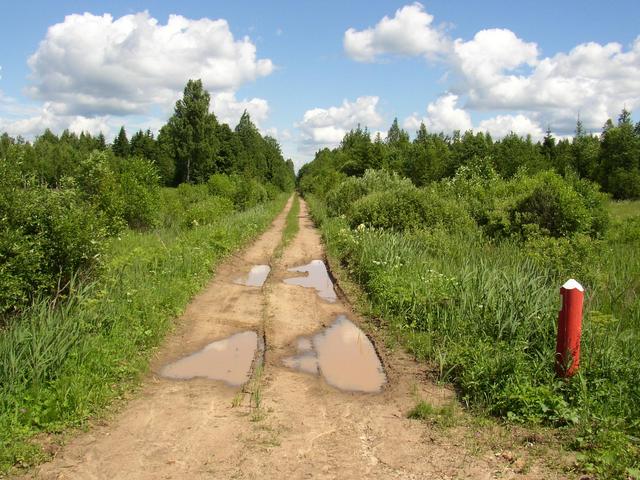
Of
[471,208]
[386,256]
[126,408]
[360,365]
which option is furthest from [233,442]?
[471,208]

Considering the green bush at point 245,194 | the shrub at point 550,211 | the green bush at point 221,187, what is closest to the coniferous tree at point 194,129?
the green bush at point 245,194

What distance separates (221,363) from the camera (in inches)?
283

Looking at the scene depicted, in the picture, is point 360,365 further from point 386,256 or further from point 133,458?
point 386,256

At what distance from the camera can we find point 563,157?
46969mm

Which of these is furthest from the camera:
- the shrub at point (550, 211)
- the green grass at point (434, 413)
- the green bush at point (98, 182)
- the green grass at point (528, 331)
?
the green bush at point (98, 182)

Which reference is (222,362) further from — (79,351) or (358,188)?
(358,188)

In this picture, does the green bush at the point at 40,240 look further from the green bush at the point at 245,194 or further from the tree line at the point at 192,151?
the tree line at the point at 192,151

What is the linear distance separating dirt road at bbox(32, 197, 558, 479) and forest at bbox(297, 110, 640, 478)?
0.52 m

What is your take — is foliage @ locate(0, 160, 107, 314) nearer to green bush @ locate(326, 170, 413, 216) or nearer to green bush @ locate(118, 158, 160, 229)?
green bush @ locate(118, 158, 160, 229)

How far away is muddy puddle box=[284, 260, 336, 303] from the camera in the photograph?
11820 millimetres

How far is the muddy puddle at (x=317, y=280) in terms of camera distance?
11820mm

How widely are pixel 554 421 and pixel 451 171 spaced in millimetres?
35490

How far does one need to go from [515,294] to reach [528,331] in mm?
672

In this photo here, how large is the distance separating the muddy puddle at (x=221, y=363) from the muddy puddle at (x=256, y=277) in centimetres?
434
